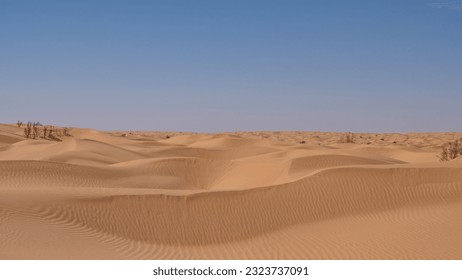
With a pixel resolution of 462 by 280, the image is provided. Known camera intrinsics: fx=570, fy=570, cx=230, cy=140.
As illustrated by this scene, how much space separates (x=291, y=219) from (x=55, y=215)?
4.12 meters

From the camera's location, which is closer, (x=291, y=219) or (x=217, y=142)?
(x=291, y=219)

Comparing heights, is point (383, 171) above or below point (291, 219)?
above

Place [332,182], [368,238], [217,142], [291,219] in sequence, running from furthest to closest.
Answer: [217,142], [332,182], [291,219], [368,238]

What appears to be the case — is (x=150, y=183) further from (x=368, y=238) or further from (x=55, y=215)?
(x=368, y=238)

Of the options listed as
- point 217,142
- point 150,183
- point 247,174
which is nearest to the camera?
point 150,183

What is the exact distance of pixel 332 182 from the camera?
462 inches

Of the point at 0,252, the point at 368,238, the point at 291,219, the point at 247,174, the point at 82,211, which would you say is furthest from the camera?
the point at 247,174

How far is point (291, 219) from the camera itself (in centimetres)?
1039

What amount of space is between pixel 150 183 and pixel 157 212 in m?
5.73

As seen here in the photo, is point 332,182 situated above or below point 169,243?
above

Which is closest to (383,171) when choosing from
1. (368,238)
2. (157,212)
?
(368,238)

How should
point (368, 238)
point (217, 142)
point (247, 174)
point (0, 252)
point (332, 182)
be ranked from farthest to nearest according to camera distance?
1. point (217, 142)
2. point (247, 174)
3. point (332, 182)
4. point (368, 238)
5. point (0, 252)

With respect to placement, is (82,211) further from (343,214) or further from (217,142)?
(217,142)
